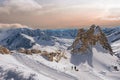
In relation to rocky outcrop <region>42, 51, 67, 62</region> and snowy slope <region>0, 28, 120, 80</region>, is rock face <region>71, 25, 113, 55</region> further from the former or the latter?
rocky outcrop <region>42, 51, 67, 62</region>

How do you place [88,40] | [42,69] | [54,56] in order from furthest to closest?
[88,40], [54,56], [42,69]

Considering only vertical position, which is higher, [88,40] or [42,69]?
[88,40]

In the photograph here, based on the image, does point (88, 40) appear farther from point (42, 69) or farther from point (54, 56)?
point (42, 69)

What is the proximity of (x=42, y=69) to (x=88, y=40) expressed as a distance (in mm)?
33102

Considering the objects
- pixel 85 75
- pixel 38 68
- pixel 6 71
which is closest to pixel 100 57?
pixel 85 75

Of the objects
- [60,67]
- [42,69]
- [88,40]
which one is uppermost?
[88,40]

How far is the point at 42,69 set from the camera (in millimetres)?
53812

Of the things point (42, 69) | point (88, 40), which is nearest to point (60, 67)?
point (42, 69)

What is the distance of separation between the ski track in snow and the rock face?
24.0 metres

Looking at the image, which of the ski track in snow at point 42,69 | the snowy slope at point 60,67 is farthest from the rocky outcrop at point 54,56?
the ski track in snow at point 42,69

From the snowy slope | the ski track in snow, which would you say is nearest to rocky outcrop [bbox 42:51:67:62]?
the snowy slope

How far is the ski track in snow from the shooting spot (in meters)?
50.1

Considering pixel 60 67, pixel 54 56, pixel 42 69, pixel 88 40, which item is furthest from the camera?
pixel 88 40

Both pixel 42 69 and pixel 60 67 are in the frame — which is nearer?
pixel 42 69
